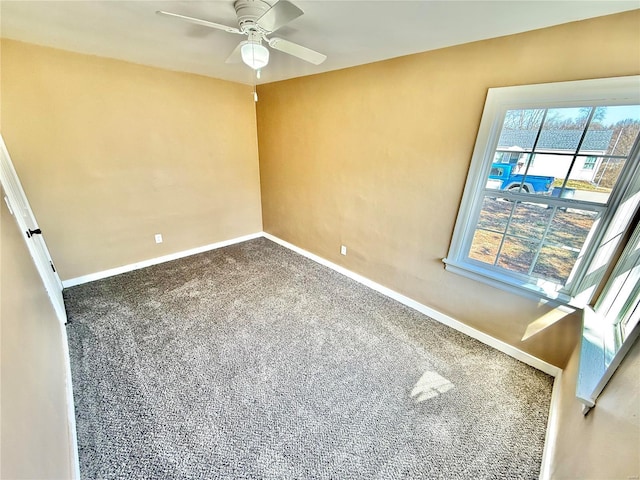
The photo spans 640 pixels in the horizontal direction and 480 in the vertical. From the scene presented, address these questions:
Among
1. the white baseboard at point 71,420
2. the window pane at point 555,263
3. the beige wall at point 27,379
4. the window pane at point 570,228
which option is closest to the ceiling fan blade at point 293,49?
the beige wall at point 27,379

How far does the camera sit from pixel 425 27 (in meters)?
1.59

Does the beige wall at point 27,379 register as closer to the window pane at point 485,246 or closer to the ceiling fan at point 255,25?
the ceiling fan at point 255,25

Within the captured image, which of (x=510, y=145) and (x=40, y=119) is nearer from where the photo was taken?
(x=510, y=145)

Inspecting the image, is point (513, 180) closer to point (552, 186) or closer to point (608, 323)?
point (552, 186)

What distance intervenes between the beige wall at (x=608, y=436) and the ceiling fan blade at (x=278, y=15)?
202 centimetres

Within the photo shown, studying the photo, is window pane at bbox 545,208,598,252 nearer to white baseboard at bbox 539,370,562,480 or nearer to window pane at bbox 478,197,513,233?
window pane at bbox 478,197,513,233

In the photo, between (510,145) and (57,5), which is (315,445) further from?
(57,5)

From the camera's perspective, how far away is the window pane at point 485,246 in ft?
6.57

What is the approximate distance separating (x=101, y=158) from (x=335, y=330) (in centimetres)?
302

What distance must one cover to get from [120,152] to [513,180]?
3766 mm

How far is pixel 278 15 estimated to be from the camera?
4.04 feet

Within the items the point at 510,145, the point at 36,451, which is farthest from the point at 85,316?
the point at 510,145

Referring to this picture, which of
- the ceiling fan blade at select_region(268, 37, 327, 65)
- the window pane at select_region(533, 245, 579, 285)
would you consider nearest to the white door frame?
the ceiling fan blade at select_region(268, 37, 327, 65)

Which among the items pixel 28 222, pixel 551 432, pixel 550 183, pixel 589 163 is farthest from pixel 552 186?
pixel 28 222
